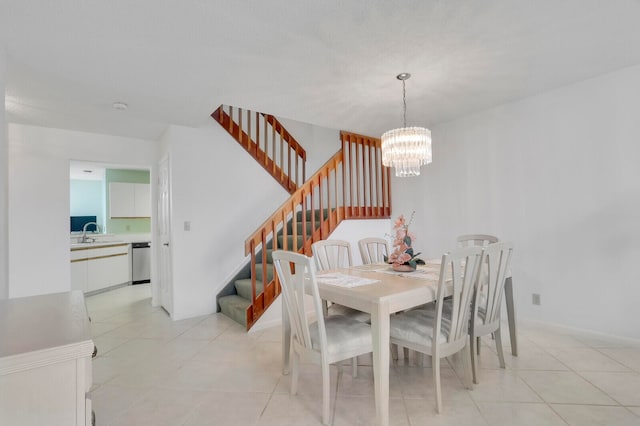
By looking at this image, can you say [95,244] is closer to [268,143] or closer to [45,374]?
[268,143]

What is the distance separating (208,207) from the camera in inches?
148

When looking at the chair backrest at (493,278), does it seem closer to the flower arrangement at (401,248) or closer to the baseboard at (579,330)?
the flower arrangement at (401,248)

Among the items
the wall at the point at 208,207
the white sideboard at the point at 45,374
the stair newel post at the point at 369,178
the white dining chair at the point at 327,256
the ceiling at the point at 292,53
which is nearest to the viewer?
the white sideboard at the point at 45,374

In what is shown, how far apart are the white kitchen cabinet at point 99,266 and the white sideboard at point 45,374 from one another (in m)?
4.43

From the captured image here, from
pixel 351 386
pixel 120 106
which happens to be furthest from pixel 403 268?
pixel 120 106

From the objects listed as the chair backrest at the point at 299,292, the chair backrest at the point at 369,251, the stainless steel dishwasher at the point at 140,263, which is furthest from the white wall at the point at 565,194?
the stainless steel dishwasher at the point at 140,263

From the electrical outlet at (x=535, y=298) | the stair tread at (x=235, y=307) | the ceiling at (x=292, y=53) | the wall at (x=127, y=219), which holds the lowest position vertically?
the stair tread at (x=235, y=307)

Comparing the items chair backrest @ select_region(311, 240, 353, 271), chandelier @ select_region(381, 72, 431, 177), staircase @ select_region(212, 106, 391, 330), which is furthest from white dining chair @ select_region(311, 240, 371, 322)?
chandelier @ select_region(381, 72, 431, 177)

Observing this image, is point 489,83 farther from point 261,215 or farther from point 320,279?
point 261,215

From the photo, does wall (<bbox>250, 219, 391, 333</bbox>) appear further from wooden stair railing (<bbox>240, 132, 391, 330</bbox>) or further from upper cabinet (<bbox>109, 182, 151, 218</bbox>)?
upper cabinet (<bbox>109, 182, 151, 218</bbox>)

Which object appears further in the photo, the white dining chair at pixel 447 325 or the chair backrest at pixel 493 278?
the chair backrest at pixel 493 278

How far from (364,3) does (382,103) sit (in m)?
1.59

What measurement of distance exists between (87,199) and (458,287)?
7291 mm

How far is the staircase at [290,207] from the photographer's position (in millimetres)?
3236
